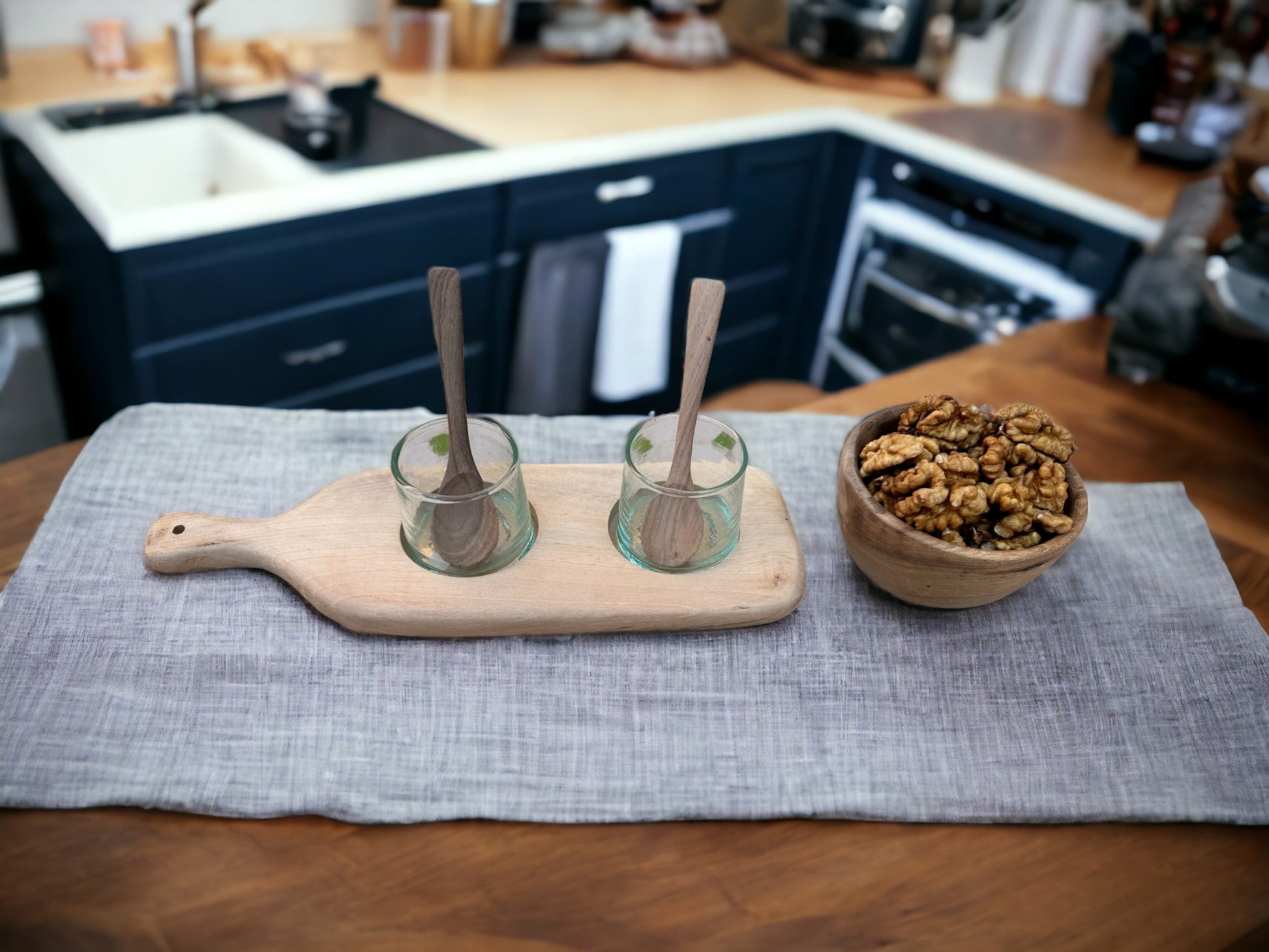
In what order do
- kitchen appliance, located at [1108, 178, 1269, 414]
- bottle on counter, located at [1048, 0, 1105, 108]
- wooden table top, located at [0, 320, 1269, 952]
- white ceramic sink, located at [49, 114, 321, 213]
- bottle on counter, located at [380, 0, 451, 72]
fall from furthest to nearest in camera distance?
bottle on counter, located at [1048, 0, 1105, 108], bottle on counter, located at [380, 0, 451, 72], white ceramic sink, located at [49, 114, 321, 213], kitchen appliance, located at [1108, 178, 1269, 414], wooden table top, located at [0, 320, 1269, 952]

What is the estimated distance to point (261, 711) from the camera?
→ 0.59m

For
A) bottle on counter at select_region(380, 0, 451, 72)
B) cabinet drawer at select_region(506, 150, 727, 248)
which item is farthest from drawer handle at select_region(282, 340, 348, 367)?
bottle on counter at select_region(380, 0, 451, 72)

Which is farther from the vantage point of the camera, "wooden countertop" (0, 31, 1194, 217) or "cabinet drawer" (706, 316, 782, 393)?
"cabinet drawer" (706, 316, 782, 393)

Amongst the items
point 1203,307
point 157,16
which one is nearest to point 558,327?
point 157,16

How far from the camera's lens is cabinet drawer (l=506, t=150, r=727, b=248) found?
1760mm

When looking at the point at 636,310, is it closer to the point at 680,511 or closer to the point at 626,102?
the point at 626,102

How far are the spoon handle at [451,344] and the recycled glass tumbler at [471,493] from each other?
2cm

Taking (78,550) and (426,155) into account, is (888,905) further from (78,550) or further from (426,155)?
(426,155)

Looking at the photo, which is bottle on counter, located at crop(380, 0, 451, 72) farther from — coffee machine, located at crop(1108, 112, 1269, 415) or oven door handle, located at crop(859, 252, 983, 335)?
coffee machine, located at crop(1108, 112, 1269, 415)

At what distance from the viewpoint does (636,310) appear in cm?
197

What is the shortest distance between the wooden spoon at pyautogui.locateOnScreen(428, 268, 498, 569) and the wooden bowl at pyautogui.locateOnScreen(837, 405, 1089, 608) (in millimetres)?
255

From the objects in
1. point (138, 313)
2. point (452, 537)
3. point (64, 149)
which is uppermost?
point (452, 537)

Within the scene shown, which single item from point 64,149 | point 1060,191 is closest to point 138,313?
point 64,149

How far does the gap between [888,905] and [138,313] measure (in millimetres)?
1369
